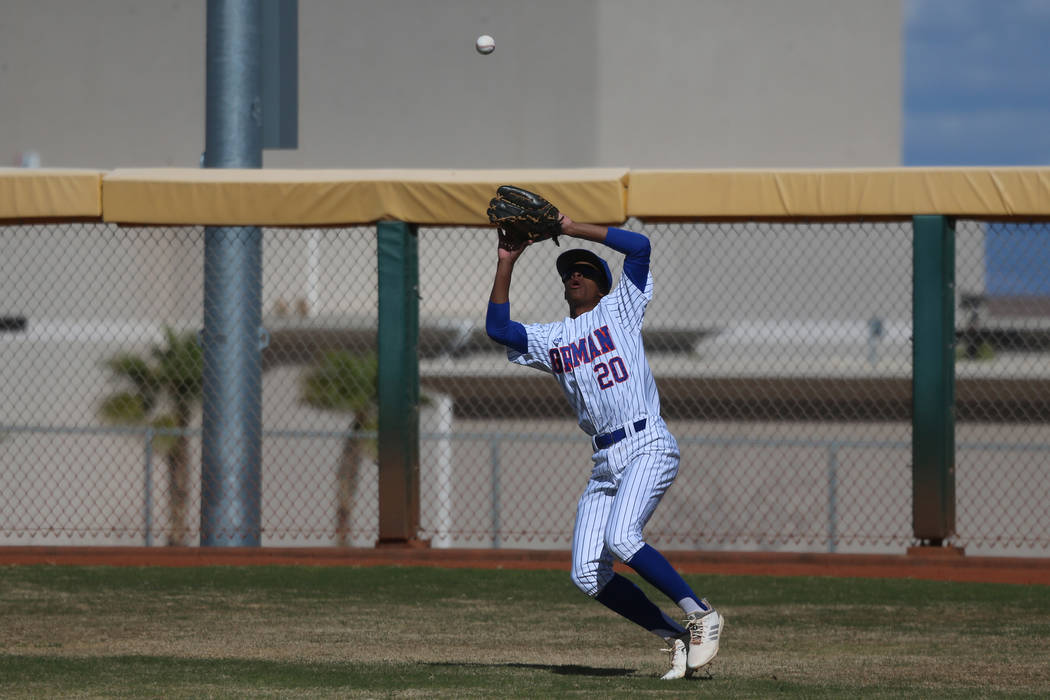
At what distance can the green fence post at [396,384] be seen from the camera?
8891mm

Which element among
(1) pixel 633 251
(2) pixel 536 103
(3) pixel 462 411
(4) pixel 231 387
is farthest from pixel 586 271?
(2) pixel 536 103

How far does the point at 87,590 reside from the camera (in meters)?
8.04

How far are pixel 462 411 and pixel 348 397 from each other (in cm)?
244

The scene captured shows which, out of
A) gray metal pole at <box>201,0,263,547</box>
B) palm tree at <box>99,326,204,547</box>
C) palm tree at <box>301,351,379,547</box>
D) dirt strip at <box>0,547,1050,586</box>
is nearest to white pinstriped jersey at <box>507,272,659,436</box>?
dirt strip at <box>0,547,1050,586</box>

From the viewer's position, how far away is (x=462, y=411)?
23.8 m

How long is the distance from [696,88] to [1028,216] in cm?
2928

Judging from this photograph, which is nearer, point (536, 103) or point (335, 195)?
point (335, 195)

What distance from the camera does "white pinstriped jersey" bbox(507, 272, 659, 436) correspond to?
5457 mm

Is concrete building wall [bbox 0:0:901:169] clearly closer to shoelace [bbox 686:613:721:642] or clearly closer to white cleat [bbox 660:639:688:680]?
white cleat [bbox 660:639:688:680]

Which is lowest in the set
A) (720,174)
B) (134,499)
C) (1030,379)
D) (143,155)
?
(134,499)

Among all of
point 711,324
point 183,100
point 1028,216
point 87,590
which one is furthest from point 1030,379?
point 183,100

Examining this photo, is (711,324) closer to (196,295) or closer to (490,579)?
(196,295)

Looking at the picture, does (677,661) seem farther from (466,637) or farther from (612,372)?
(466,637)

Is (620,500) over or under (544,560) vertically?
over
